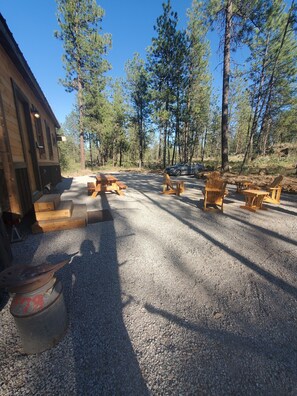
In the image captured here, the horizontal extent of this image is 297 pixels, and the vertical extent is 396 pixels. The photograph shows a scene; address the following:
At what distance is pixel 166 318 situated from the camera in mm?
1718

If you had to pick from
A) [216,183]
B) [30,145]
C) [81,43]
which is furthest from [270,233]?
[81,43]

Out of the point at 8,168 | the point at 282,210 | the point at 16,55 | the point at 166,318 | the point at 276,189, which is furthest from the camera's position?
the point at 276,189

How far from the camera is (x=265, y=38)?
14.5 m

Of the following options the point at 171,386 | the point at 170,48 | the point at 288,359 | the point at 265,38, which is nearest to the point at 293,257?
the point at 288,359

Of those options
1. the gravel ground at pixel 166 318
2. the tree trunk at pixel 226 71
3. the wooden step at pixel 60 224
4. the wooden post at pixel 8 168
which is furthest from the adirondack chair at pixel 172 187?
the tree trunk at pixel 226 71

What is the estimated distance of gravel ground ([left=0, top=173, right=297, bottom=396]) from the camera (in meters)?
1.23

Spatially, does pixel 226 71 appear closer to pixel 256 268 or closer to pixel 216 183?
pixel 216 183

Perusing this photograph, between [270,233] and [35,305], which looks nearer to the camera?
[35,305]

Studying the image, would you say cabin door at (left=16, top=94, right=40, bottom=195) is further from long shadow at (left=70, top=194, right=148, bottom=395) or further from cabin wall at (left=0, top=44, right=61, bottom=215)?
long shadow at (left=70, top=194, right=148, bottom=395)

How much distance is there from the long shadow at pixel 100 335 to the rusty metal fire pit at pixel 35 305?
240 millimetres

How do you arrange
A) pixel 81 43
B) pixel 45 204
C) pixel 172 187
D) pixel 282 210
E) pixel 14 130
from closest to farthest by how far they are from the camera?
pixel 45 204, pixel 14 130, pixel 282 210, pixel 172 187, pixel 81 43

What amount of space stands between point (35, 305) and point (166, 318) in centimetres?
116

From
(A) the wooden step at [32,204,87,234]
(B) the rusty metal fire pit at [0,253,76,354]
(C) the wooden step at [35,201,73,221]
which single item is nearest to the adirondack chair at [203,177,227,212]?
(A) the wooden step at [32,204,87,234]

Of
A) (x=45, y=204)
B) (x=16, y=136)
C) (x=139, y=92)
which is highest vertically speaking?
(x=139, y=92)
